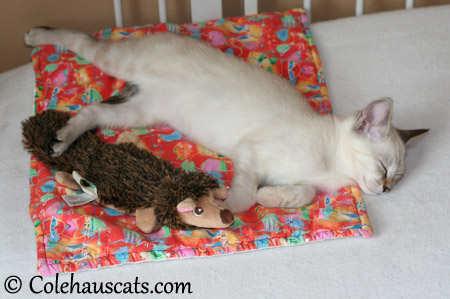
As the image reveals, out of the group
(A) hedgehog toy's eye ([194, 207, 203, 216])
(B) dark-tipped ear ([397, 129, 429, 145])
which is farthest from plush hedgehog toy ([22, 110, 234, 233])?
(B) dark-tipped ear ([397, 129, 429, 145])

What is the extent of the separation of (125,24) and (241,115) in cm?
113

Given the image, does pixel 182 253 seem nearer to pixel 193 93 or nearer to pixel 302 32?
pixel 193 93

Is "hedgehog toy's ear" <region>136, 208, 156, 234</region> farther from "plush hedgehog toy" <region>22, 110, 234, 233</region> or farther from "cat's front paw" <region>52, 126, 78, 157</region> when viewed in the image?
"cat's front paw" <region>52, 126, 78, 157</region>

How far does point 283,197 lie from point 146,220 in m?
0.45

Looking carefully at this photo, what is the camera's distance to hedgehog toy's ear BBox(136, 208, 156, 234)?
1720 mm

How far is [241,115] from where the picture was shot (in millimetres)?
2025

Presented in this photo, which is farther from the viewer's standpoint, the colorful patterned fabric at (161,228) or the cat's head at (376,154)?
the cat's head at (376,154)

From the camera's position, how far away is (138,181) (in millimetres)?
1761

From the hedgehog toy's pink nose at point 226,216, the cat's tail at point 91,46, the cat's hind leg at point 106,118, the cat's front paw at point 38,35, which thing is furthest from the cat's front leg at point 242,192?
the cat's front paw at point 38,35

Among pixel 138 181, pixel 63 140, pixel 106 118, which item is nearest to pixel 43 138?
pixel 63 140

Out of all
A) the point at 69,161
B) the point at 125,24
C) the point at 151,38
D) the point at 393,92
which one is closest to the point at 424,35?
the point at 393,92

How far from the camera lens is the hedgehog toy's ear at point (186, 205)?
164cm

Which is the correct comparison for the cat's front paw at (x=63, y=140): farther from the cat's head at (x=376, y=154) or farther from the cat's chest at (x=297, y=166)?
the cat's head at (x=376, y=154)

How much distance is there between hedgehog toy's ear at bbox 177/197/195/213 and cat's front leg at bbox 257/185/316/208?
301 mm
